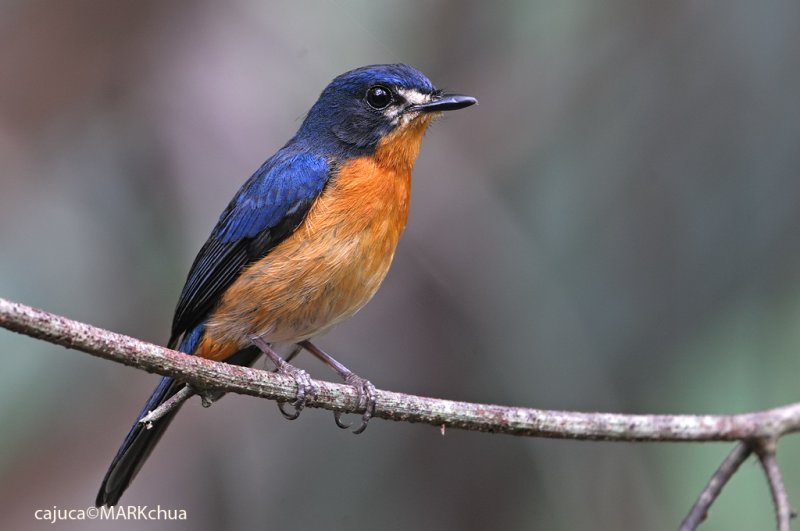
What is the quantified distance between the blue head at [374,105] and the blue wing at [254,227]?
0.19 m

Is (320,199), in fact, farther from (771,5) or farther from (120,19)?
(771,5)

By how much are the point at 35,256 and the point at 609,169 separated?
3.61m

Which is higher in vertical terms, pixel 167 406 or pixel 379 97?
pixel 379 97

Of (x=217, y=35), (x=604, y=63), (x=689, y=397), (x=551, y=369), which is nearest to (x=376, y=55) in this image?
(x=217, y=35)

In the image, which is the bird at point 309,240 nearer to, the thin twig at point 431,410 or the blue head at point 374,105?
the blue head at point 374,105

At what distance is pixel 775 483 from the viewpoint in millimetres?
2504

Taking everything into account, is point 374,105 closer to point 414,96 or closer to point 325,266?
point 414,96

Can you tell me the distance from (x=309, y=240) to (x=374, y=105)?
829 millimetres

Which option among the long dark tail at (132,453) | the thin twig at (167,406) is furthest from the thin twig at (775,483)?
the long dark tail at (132,453)

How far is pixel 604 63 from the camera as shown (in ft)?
22.2

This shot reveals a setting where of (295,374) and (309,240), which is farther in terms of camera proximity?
(309,240)

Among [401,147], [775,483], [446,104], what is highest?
[446,104]

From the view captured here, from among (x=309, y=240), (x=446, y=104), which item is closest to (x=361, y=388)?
(x=309, y=240)

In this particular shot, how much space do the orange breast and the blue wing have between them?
0.17 ft
